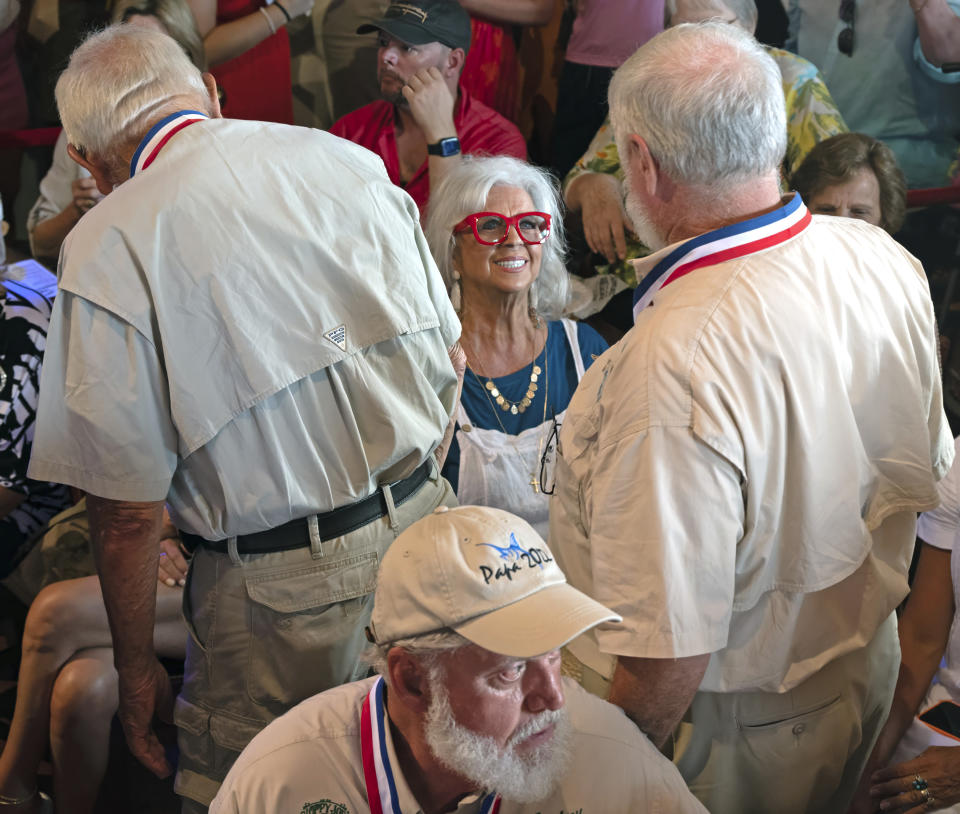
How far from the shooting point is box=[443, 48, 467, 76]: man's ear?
3443 millimetres

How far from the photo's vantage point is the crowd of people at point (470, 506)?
1.41 m

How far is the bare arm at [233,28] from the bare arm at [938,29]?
2129 mm

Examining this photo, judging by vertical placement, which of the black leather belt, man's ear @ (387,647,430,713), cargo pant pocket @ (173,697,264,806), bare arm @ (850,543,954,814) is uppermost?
man's ear @ (387,647,430,713)

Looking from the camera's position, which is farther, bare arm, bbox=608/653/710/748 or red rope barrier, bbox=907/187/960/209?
red rope barrier, bbox=907/187/960/209

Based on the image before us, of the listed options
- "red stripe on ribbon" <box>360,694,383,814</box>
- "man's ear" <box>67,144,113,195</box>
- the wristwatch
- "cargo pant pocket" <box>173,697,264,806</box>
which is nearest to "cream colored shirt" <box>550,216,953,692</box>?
"red stripe on ribbon" <box>360,694,383,814</box>

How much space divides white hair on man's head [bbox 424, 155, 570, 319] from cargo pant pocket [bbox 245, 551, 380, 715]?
4.49 ft

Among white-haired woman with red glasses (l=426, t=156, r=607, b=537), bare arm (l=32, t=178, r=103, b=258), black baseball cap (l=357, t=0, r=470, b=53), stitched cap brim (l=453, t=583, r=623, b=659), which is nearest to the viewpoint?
stitched cap brim (l=453, t=583, r=623, b=659)

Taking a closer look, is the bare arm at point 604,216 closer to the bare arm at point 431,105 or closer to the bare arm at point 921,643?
the bare arm at point 431,105

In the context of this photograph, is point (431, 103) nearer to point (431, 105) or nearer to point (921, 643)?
point (431, 105)

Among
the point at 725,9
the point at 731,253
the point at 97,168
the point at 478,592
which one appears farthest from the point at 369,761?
the point at 725,9

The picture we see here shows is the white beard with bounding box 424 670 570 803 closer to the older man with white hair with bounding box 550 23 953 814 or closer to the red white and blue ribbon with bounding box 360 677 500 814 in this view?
the red white and blue ribbon with bounding box 360 677 500 814

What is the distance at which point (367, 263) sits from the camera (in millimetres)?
1839

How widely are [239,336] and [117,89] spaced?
0.55 m

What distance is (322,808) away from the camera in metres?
1.38
